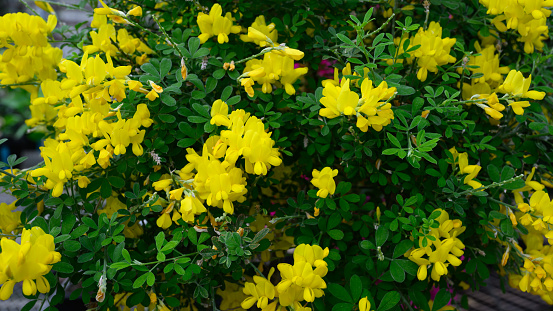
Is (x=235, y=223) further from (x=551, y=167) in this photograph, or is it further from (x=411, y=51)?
(x=551, y=167)

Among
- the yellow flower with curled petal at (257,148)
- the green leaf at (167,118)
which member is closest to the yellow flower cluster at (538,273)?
the yellow flower with curled petal at (257,148)

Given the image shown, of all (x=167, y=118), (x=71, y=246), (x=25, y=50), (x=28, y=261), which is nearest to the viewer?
(x=28, y=261)

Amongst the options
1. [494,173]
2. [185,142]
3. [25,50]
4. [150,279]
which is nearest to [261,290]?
[150,279]

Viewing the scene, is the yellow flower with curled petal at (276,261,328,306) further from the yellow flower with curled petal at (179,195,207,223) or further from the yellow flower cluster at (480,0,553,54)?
the yellow flower cluster at (480,0,553,54)

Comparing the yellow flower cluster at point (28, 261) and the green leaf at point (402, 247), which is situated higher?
the yellow flower cluster at point (28, 261)

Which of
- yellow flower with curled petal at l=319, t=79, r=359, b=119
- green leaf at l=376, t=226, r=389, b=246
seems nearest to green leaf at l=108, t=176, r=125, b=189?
yellow flower with curled petal at l=319, t=79, r=359, b=119

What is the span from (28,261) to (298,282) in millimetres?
483

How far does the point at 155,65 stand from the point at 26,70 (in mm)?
394

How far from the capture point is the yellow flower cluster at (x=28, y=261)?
0.77m

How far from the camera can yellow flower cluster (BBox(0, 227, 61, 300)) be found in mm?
768

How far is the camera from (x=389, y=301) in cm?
93

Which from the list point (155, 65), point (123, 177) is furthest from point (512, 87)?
point (123, 177)

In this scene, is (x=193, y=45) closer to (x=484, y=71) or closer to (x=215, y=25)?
(x=215, y=25)

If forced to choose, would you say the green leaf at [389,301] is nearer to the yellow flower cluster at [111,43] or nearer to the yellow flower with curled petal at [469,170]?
the yellow flower with curled petal at [469,170]
